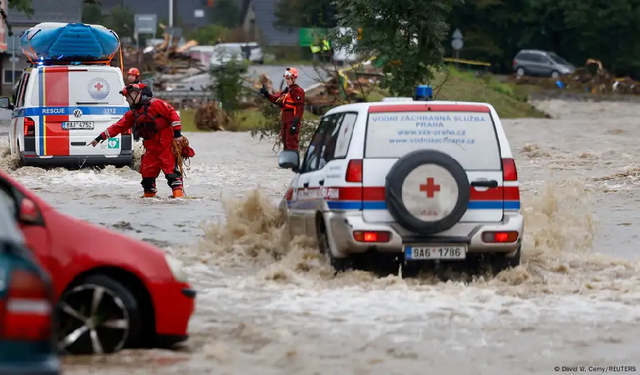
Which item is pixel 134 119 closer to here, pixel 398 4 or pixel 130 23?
pixel 398 4

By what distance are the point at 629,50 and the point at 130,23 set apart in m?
41.6

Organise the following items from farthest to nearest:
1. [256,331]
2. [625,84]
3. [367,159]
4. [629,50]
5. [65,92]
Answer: [629,50]
[625,84]
[65,92]
[367,159]
[256,331]

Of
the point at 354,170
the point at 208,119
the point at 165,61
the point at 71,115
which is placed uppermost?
the point at 354,170

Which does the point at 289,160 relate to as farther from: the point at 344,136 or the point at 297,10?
the point at 297,10

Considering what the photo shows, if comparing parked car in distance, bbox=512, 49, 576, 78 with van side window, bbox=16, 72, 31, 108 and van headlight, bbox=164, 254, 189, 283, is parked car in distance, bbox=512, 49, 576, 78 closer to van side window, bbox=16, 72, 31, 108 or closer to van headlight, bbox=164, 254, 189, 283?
van side window, bbox=16, 72, 31, 108

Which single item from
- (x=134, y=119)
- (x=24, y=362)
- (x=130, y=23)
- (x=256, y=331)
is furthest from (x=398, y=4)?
(x=130, y=23)

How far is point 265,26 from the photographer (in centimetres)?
10881

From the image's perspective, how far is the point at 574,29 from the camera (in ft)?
293

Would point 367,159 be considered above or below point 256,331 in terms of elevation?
above

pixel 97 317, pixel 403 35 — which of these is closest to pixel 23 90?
pixel 403 35

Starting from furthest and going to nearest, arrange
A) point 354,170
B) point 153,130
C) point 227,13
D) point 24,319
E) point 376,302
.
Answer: point 227,13
point 153,130
point 354,170
point 376,302
point 24,319

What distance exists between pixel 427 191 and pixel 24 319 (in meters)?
5.95

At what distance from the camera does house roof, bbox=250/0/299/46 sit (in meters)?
96.9

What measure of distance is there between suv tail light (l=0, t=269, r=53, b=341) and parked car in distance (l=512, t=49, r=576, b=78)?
76.7m
